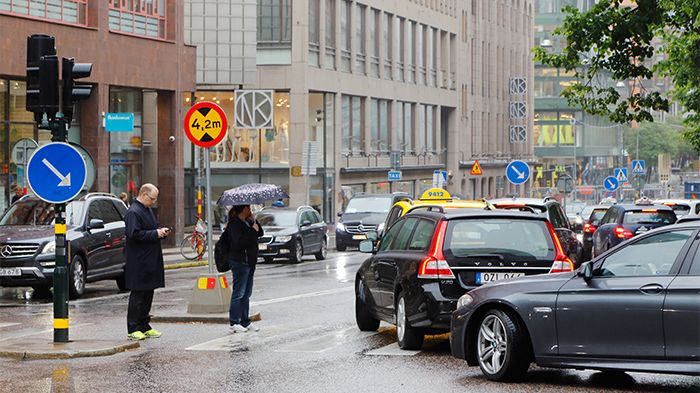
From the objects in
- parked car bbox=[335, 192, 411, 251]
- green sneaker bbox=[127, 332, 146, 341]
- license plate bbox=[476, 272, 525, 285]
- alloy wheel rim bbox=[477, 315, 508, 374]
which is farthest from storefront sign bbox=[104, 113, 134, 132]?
alloy wheel rim bbox=[477, 315, 508, 374]

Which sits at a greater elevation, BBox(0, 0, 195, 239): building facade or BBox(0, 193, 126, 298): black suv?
BBox(0, 0, 195, 239): building facade

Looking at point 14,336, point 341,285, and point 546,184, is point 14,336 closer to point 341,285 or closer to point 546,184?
point 341,285

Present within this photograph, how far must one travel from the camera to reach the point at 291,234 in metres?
38.1

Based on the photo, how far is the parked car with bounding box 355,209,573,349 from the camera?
48.0 feet

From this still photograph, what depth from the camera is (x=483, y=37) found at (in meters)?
98.1

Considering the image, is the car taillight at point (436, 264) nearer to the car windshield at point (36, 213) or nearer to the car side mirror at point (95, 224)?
the car side mirror at point (95, 224)

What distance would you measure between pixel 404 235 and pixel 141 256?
9.50ft

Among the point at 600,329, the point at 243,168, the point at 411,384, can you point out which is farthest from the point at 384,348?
the point at 243,168

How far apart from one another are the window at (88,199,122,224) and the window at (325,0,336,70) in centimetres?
4059

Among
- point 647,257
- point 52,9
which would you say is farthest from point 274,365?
point 52,9

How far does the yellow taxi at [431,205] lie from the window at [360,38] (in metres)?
30.2

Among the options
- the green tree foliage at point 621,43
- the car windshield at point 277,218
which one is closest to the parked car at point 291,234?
the car windshield at point 277,218

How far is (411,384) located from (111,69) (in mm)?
30684

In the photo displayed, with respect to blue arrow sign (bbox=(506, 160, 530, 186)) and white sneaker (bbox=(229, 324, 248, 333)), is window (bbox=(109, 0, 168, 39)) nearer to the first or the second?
blue arrow sign (bbox=(506, 160, 530, 186))
